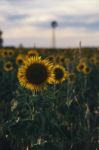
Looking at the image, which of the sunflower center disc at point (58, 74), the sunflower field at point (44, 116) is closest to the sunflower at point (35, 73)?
the sunflower field at point (44, 116)

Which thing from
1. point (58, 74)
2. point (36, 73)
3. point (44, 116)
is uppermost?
point (36, 73)

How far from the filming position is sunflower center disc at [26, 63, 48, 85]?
223 inches

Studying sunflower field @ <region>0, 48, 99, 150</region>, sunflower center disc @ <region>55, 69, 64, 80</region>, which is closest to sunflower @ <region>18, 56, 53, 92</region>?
sunflower field @ <region>0, 48, 99, 150</region>

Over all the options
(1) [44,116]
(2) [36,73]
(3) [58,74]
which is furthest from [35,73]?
(3) [58,74]

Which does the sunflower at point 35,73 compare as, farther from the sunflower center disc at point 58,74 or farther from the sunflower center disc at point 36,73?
the sunflower center disc at point 58,74

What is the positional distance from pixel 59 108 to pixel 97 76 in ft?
16.9

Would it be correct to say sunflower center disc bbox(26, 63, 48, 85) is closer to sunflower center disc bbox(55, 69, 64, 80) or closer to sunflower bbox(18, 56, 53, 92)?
sunflower bbox(18, 56, 53, 92)

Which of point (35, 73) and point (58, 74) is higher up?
point (35, 73)

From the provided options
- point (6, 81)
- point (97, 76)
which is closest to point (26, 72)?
point (6, 81)

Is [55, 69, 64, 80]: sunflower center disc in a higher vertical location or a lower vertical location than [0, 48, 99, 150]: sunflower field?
higher

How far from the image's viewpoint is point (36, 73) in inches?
225

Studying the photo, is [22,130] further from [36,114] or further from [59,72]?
[59,72]

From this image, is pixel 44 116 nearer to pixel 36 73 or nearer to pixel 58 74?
pixel 36 73

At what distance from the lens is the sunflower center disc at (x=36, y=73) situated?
18.6ft
